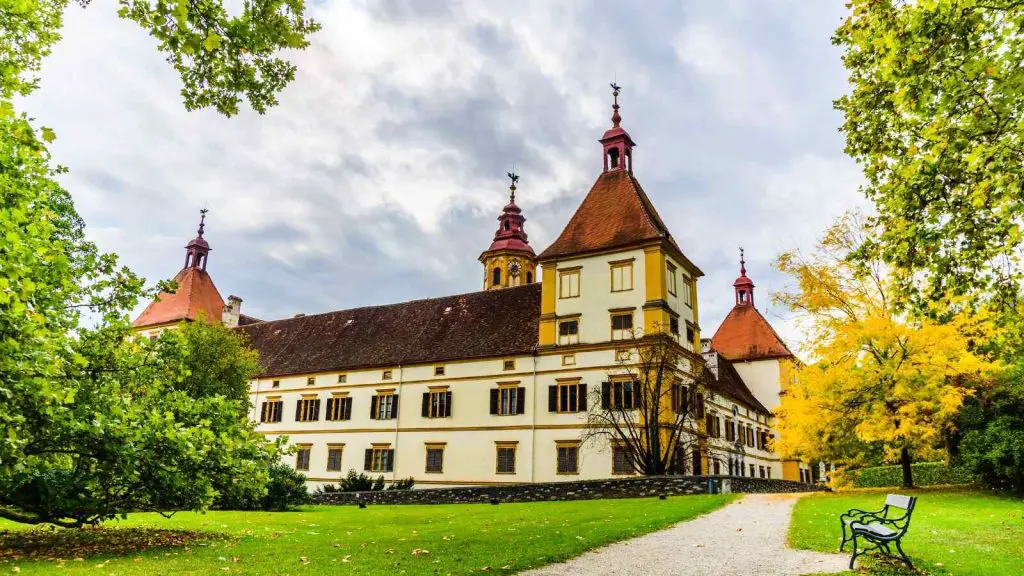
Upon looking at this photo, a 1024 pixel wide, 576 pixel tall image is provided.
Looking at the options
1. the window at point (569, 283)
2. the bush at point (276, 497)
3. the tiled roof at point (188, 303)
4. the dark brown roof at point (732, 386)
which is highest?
the tiled roof at point (188, 303)

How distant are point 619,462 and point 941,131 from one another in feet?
72.5

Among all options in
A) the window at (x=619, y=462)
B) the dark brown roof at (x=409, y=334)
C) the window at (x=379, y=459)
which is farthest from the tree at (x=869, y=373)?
the window at (x=379, y=459)

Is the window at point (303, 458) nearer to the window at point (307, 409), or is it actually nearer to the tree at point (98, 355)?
the window at point (307, 409)

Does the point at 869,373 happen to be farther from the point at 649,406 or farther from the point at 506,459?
the point at 506,459

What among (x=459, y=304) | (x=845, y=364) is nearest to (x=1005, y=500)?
(x=845, y=364)

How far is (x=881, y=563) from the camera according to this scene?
9.23 metres

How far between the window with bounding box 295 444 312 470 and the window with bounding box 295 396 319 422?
1.54 meters

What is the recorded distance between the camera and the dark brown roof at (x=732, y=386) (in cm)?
3728

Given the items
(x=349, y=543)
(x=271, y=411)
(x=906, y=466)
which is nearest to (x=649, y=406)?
(x=906, y=466)

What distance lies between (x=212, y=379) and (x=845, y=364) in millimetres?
26326

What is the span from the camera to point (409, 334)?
3978 cm

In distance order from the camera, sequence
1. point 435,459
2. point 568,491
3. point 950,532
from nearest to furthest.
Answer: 1. point 950,532
2. point 568,491
3. point 435,459

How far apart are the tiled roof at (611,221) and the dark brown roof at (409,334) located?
425cm

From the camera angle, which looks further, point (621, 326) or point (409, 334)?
point (409, 334)
